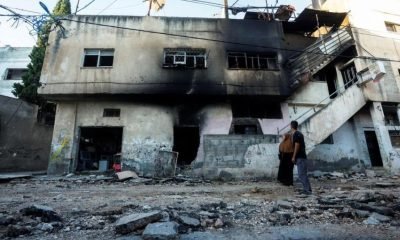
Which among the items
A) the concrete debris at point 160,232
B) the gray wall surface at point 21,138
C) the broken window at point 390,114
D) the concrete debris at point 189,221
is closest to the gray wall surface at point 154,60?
the gray wall surface at point 21,138

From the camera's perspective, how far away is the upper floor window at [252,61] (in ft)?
44.2

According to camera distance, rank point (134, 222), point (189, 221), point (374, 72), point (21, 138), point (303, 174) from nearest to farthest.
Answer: point (134, 222)
point (189, 221)
point (303, 174)
point (374, 72)
point (21, 138)

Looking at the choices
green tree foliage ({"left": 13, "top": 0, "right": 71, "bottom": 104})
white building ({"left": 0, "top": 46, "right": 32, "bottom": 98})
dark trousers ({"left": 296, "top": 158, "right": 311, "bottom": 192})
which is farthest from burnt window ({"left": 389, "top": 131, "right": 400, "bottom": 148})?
white building ({"left": 0, "top": 46, "right": 32, "bottom": 98})

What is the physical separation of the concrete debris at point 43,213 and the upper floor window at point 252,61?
10.7 metres

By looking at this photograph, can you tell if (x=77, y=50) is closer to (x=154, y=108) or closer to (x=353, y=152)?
(x=154, y=108)

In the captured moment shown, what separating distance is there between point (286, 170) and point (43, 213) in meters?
6.51

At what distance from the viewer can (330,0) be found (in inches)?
642

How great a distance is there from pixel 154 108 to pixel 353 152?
10.2 meters

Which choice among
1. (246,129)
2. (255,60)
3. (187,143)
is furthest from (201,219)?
(255,60)

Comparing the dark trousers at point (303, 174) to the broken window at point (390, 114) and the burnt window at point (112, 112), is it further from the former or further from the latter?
the broken window at point (390, 114)

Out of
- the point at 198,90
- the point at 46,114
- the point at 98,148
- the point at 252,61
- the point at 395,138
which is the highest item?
the point at 252,61

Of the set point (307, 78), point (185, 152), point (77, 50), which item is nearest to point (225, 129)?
point (185, 152)

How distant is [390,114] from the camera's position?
13922 mm

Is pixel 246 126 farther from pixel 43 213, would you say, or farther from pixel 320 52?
pixel 43 213
